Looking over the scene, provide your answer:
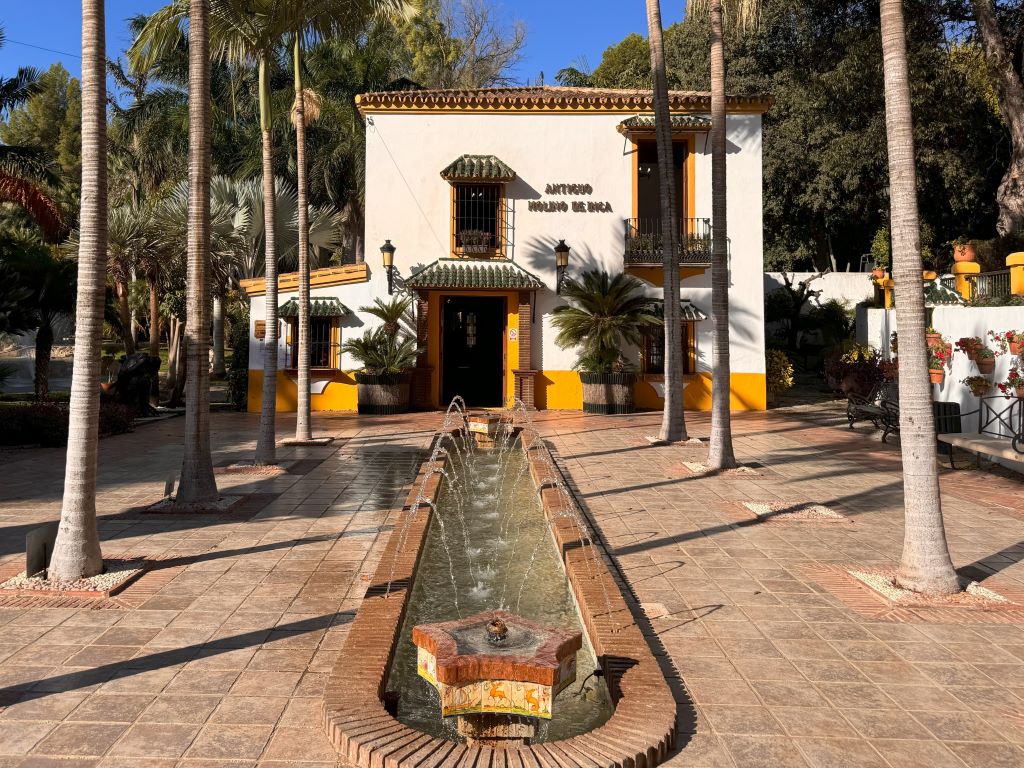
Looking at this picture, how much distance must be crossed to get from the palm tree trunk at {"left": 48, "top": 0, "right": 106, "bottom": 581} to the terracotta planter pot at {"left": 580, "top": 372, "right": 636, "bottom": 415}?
12774mm

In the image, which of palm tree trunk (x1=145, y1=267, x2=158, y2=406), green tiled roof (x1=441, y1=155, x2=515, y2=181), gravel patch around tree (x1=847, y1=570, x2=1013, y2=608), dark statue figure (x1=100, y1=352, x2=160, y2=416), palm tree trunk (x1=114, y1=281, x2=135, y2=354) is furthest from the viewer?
palm tree trunk (x1=114, y1=281, x2=135, y2=354)

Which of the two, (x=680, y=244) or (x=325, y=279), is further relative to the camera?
(x=325, y=279)

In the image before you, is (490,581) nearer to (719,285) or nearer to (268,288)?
(719,285)

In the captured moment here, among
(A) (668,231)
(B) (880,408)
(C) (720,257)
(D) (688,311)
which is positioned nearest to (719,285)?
(C) (720,257)

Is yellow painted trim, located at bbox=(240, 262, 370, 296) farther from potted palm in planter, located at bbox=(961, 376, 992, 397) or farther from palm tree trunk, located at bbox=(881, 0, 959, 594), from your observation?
palm tree trunk, located at bbox=(881, 0, 959, 594)

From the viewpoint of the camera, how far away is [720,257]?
1052 cm

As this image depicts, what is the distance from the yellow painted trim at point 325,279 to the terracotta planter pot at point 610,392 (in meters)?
5.76

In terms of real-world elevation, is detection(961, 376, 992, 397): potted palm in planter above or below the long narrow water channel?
above

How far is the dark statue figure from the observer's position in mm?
16922

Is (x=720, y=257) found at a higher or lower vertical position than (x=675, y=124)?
lower

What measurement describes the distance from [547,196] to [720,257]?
877cm

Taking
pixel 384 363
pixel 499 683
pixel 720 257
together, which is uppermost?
pixel 720 257

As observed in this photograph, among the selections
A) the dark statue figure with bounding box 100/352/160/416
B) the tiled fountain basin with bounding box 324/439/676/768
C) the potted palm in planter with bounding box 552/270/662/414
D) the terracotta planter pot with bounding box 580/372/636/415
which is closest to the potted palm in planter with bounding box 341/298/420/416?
the potted palm in planter with bounding box 552/270/662/414

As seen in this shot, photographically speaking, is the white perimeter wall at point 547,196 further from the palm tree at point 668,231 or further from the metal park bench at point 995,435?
the metal park bench at point 995,435
